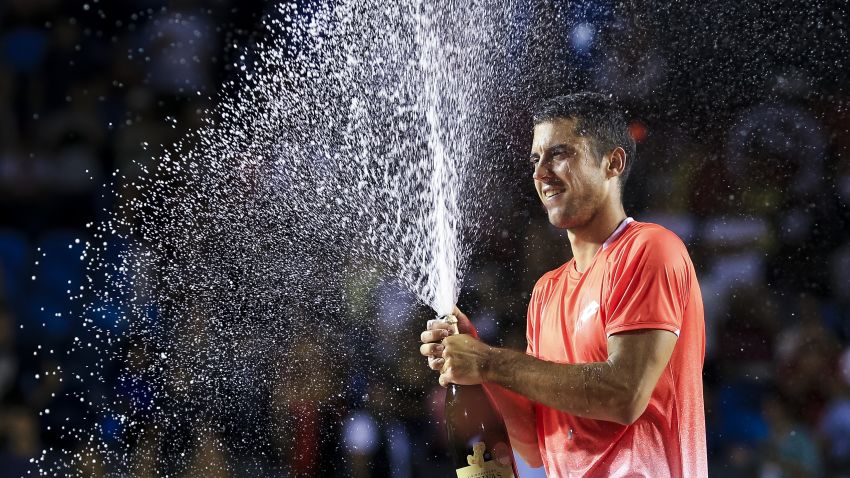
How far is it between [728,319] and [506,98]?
1.37m

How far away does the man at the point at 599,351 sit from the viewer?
1358 millimetres

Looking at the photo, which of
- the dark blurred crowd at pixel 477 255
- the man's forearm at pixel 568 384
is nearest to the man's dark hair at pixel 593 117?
the man's forearm at pixel 568 384

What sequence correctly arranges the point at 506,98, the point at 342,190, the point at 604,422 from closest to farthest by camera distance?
1. the point at 604,422
2. the point at 506,98
3. the point at 342,190

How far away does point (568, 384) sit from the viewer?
1370 millimetres

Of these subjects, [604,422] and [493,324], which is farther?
[493,324]

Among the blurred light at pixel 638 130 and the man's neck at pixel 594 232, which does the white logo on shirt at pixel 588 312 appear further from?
the blurred light at pixel 638 130

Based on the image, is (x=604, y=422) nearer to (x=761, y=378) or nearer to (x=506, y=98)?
(x=506, y=98)

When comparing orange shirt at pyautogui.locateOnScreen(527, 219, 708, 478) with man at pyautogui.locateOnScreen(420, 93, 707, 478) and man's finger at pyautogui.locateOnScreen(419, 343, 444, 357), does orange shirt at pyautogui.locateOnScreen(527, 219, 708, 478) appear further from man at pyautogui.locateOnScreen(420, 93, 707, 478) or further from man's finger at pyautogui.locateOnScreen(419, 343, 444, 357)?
man's finger at pyautogui.locateOnScreen(419, 343, 444, 357)

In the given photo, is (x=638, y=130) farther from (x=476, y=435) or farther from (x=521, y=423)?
(x=476, y=435)

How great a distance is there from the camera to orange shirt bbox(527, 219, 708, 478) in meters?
1.38

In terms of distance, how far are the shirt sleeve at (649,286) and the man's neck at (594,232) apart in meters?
0.14

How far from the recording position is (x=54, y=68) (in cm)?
380

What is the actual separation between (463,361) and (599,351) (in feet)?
0.91

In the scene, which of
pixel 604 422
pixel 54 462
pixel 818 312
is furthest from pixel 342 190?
pixel 818 312
